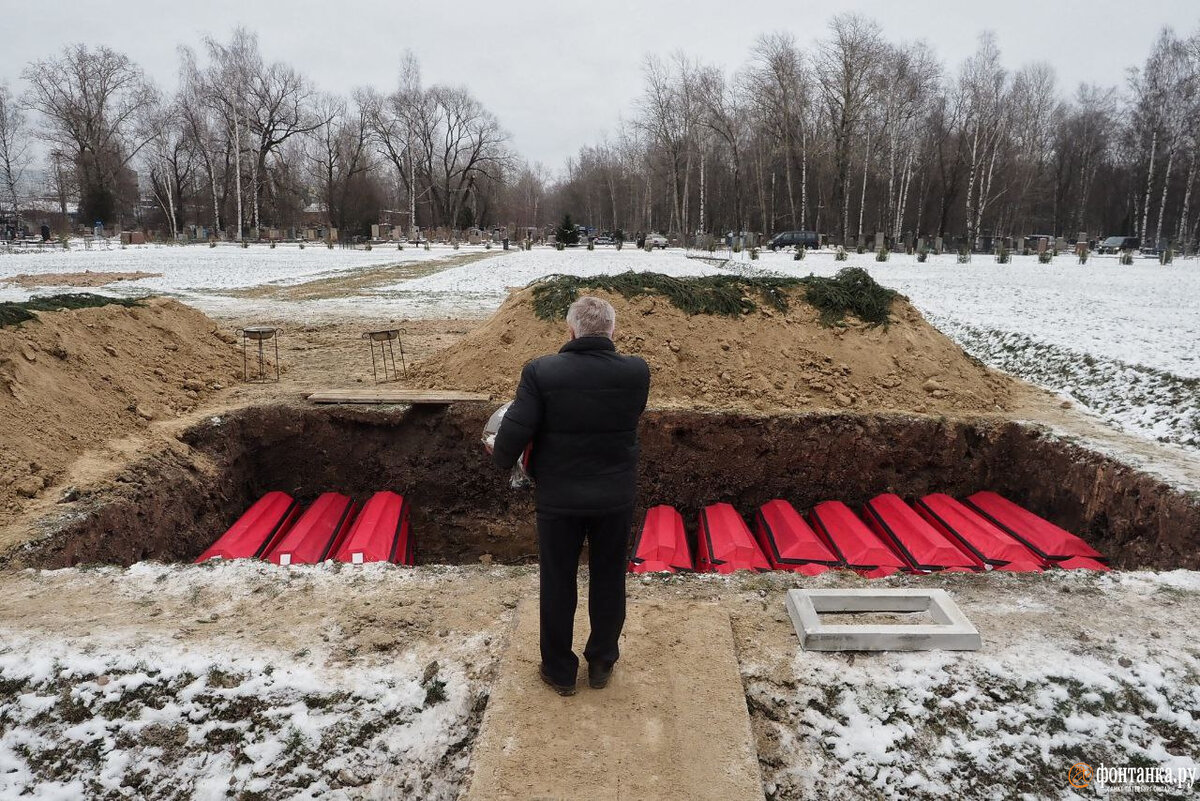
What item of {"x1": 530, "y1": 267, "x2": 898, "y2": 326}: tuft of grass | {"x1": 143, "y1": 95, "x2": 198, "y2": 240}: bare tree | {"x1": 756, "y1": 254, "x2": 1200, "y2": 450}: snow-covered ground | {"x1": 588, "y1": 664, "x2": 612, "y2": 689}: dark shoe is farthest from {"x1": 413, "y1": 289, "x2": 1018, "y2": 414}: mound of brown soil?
{"x1": 143, "y1": 95, "x2": 198, "y2": 240}: bare tree

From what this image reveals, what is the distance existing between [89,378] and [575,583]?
6.56 metres

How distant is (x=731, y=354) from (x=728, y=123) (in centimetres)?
4497

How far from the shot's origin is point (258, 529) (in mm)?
6285

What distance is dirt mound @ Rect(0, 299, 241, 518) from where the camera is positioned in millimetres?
5523

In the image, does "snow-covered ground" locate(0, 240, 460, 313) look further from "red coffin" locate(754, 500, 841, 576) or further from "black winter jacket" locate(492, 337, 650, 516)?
"black winter jacket" locate(492, 337, 650, 516)

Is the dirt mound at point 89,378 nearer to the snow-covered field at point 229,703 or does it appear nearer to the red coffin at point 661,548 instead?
the snow-covered field at point 229,703

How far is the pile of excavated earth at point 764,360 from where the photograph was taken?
792 cm

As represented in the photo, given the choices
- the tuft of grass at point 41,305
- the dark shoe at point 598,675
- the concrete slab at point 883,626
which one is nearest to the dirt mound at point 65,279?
the tuft of grass at point 41,305

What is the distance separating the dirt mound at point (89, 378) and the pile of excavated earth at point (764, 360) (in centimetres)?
281

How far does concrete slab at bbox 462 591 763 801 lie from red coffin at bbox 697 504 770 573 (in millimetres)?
2452

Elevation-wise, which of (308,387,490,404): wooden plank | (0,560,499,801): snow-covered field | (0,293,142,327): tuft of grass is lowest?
(0,560,499,801): snow-covered field

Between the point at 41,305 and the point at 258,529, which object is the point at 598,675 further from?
the point at 41,305

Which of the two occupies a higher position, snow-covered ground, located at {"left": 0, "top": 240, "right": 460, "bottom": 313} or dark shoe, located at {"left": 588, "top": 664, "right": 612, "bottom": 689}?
snow-covered ground, located at {"left": 0, "top": 240, "right": 460, "bottom": 313}

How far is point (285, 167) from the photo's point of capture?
6031cm
